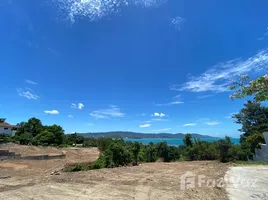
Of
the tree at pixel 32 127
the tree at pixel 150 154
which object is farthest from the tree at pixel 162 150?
the tree at pixel 32 127

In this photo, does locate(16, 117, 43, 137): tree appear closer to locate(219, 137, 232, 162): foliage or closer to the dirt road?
locate(219, 137, 232, 162): foliage

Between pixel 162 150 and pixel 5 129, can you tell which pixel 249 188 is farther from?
pixel 5 129

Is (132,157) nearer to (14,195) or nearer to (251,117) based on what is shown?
(14,195)

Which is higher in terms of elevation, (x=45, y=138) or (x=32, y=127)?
(x=32, y=127)

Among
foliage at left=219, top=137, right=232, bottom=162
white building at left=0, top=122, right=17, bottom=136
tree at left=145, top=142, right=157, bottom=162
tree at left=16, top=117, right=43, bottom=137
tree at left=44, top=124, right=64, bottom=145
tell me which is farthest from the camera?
white building at left=0, top=122, right=17, bottom=136

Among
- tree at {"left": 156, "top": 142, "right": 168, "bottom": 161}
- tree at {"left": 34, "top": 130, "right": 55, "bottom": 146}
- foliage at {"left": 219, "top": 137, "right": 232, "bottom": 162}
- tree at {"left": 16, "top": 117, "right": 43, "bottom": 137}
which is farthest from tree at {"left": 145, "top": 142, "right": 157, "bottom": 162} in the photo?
tree at {"left": 16, "top": 117, "right": 43, "bottom": 137}

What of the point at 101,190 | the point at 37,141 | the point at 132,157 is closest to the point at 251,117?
the point at 132,157

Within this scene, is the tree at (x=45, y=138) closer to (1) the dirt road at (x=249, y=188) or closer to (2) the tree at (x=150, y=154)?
(2) the tree at (x=150, y=154)

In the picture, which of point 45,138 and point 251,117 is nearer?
point 251,117

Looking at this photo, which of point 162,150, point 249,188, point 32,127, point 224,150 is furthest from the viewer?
point 32,127

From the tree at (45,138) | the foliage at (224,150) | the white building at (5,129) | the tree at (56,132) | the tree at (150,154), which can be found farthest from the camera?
the white building at (5,129)

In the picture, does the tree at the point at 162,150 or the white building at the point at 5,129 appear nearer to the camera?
the tree at the point at 162,150

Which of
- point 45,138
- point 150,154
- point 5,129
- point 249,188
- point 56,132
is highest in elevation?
point 5,129

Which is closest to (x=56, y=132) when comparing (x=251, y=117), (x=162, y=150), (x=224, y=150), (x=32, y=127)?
(x=32, y=127)
